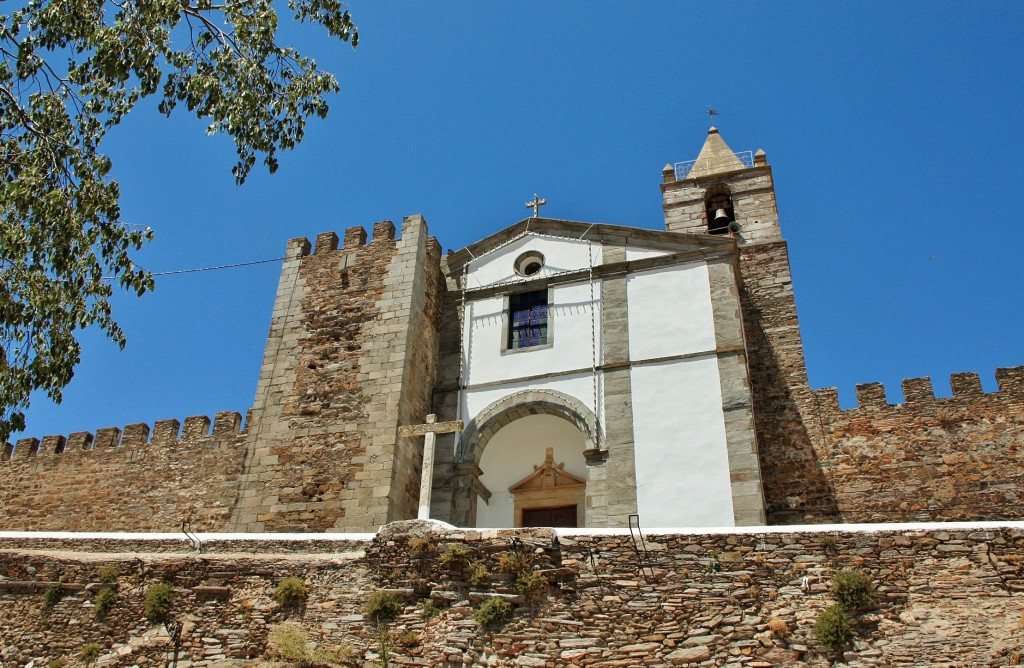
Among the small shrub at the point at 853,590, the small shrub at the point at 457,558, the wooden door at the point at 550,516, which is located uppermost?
the wooden door at the point at 550,516

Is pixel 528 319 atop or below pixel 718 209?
below

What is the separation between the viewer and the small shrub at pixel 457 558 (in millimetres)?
9289

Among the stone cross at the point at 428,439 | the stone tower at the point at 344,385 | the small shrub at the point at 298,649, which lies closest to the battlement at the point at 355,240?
the stone tower at the point at 344,385

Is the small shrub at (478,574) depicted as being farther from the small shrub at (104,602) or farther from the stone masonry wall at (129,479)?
the stone masonry wall at (129,479)

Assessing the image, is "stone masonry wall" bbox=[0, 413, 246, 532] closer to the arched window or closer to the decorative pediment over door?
the decorative pediment over door

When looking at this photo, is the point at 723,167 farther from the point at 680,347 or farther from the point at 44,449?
the point at 44,449

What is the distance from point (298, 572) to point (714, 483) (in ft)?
19.7

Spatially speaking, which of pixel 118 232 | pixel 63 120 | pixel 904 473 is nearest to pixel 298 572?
pixel 118 232

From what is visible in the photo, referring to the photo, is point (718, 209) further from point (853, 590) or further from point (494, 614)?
point (494, 614)

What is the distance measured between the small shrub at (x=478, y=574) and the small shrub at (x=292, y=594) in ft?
6.19

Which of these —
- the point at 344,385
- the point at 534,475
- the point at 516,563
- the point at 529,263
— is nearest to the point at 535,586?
the point at 516,563

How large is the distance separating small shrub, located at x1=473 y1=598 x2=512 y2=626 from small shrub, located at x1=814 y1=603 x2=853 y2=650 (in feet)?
9.76

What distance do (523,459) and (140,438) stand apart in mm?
9060

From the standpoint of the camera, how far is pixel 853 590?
809cm
